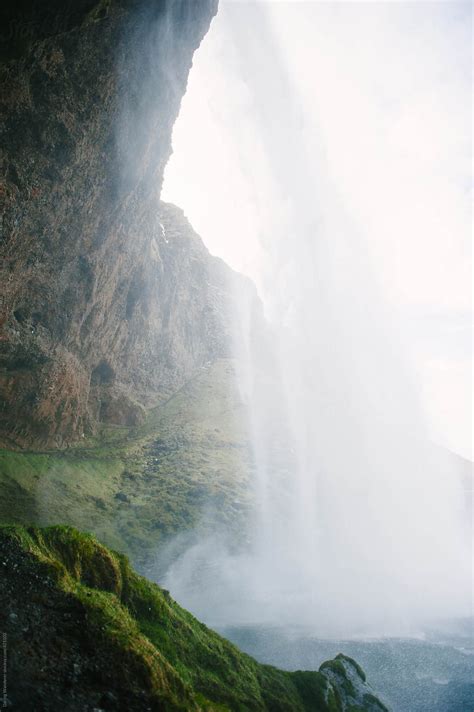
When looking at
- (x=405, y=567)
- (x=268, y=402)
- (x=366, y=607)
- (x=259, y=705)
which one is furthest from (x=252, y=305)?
(x=259, y=705)

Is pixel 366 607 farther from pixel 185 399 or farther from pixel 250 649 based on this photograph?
pixel 185 399

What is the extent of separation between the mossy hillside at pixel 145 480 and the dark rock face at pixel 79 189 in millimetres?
4491

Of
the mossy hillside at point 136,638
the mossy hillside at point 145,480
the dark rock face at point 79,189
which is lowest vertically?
the mossy hillside at point 136,638

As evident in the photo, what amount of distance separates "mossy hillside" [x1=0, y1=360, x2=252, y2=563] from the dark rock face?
14.7 ft

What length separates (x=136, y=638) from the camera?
10453mm

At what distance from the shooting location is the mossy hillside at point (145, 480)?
151 feet

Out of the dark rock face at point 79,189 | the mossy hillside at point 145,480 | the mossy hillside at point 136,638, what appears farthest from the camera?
the mossy hillside at point 145,480

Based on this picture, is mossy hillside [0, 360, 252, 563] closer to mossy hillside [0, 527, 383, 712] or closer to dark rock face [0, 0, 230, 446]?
dark rock face [0, 0, 230, 446]

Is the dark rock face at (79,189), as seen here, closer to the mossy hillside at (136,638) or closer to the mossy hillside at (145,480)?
the mossy hillside at (145,480)

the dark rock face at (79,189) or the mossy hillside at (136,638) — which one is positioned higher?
the dark rock face at (79,189)

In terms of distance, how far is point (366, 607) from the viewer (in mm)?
50000

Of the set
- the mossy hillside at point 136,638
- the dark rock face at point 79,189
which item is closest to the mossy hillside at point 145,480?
the dark rock face at point 79,189

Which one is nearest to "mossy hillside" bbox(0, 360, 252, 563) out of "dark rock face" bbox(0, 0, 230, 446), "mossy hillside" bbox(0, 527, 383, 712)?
"dark rock face" bbox(0, 0, 230, 446)

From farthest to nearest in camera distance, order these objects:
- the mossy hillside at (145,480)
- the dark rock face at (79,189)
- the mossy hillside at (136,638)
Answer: the mossy hillside at (145,480)
the dark rock face at (79,189)
the mossy hillside at (136,638)
